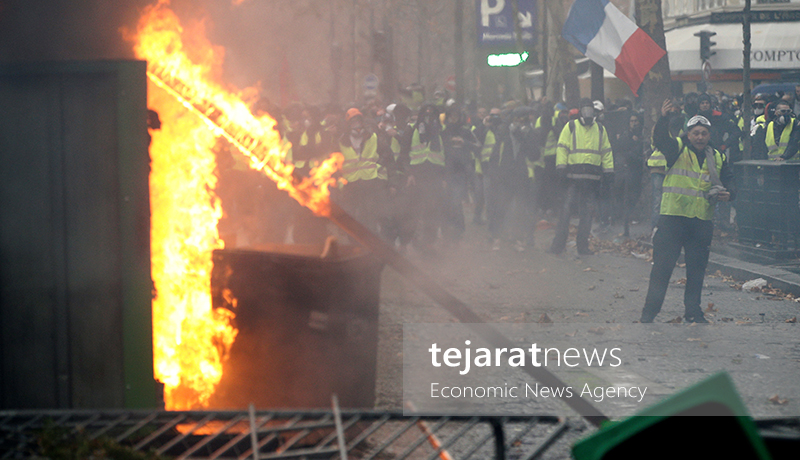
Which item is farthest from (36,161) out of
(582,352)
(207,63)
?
(582,352)

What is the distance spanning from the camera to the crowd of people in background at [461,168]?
1285 centimetres

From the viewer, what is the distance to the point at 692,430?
3.72 ft

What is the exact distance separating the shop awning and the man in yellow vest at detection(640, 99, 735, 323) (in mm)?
28801

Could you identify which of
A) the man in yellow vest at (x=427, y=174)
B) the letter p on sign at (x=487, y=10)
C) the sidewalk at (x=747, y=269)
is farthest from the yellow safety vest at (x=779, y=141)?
the letter p on sign at (x=487, y=10)

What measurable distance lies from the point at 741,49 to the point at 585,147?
26096 mm

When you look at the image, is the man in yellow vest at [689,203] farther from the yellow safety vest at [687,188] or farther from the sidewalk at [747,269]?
the sidewalk at [747,269]

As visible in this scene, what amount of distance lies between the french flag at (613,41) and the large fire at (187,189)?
898 centimetres

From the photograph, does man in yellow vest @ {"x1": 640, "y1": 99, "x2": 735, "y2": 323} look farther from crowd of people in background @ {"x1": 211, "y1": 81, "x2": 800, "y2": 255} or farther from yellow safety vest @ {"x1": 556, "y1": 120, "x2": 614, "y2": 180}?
yellow safety vest @ {"x1": 556, "y1": 120, "x2": 614, "y2": 180}

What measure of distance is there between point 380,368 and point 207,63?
115 inches

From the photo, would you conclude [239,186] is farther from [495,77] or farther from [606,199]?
[495,77]

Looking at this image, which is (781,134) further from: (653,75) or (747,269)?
(747,269)

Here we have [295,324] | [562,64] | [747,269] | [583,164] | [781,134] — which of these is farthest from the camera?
[562,64]

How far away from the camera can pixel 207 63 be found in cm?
574

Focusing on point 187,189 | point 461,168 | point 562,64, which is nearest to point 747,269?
point 461,168
